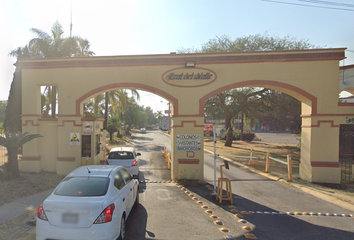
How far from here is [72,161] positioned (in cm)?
1070

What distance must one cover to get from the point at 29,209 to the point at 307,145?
1093cm

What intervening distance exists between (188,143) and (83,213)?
6.70 metres

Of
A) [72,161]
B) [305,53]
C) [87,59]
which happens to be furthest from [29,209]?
[305,53]

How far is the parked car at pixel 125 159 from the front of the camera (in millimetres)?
9891

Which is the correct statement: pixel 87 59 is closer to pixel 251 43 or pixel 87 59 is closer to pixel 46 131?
pixel 46 131

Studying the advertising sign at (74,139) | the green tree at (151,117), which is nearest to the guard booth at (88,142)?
the advertising sign at (74,139)

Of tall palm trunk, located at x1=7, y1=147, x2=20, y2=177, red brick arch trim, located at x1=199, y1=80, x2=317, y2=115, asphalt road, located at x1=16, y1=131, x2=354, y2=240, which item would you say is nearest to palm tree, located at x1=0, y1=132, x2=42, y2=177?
tall palm trunk, located at x1=7, y1=147, x2=20, y2=177

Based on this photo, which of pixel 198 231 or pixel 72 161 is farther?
pixel 72 161

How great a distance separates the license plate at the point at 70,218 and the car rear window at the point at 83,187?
45 centimetres

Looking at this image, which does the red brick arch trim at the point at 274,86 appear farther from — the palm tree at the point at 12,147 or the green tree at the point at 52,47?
the green tree at the point at 52,47

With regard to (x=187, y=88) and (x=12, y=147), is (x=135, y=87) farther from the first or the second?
(x=12, y=147)

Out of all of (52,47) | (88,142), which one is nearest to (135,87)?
(88,142)

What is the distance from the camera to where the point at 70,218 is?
13.0ft

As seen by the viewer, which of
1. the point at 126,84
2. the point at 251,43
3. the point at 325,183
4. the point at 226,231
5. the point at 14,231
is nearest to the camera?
the point at 14,231
